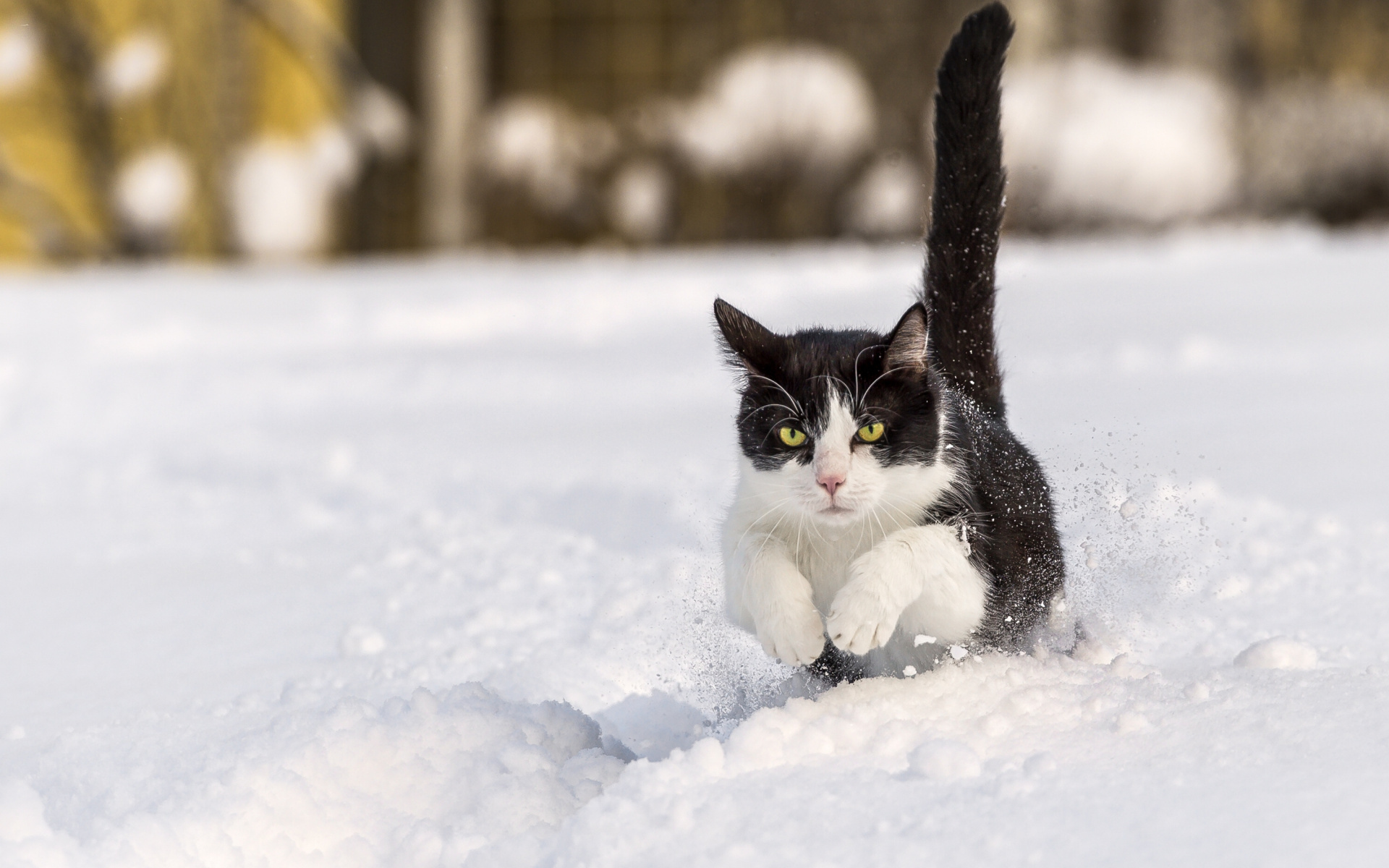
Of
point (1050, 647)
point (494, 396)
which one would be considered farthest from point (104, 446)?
point (1050, 647)

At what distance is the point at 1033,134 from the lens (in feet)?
24.6

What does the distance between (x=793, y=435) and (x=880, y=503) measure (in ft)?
0.49

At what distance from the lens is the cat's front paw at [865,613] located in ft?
5.19

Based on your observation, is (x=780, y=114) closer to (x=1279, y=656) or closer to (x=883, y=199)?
(x=883, y=199)

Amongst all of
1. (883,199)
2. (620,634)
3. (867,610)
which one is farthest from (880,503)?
(883,199)

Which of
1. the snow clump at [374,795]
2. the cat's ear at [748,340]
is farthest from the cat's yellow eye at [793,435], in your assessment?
the snow clump at [374,795]

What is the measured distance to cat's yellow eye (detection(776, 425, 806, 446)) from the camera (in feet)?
5.72

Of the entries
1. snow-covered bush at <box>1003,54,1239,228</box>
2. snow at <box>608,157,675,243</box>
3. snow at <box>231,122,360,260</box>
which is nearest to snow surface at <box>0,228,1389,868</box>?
snow-covered bush at <box>1003,54,1239,228</box>

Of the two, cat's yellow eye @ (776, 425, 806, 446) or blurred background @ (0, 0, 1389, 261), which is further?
blurred background @ (0, 0, 1389, 261)

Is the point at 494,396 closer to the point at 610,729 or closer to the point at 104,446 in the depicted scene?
→ the point at 104,446

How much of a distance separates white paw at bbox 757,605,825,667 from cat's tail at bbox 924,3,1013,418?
58 centimetres

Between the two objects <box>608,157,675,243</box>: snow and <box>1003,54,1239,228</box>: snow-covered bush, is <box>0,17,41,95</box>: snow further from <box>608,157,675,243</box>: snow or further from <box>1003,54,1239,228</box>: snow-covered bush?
<box>1003,54,1239,228</box>: snow-covered bush

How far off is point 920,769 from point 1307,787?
395 millimetres

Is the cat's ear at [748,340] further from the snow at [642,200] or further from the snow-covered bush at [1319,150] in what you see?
the snow-covered bush at [1319,150]
